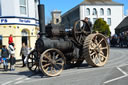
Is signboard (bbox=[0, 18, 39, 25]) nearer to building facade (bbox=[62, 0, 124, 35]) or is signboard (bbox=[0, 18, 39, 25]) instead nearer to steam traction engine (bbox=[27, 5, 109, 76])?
steam traction engine (bbox=[27, 5, 109, 76])

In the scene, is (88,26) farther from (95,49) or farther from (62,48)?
(62,48)

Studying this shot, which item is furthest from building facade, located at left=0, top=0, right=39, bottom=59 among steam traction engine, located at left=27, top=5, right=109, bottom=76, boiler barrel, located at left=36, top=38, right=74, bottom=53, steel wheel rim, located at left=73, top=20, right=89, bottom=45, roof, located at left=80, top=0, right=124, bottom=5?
roof, located at left=80, top=0, right=124, bottom=5

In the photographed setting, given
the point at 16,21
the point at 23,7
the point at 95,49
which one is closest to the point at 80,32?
the point at 95,49

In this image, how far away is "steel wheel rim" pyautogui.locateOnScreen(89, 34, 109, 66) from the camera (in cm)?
1003

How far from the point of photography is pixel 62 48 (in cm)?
922

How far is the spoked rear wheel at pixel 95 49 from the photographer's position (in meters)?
9.51

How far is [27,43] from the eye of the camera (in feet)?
51.4

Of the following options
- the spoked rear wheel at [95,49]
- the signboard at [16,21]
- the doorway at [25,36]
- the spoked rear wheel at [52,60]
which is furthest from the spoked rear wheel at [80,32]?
the doorway at [25,36]

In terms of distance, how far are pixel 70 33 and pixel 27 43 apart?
20.8 ft

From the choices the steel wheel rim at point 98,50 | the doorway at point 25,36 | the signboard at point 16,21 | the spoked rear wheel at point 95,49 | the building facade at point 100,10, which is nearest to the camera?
the spoked rear wheel at point 95,49

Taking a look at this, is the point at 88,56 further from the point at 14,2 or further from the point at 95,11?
the point at 95,11

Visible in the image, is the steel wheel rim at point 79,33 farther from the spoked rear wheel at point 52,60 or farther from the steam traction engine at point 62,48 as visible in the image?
the spoked rear wheel at point 52,60

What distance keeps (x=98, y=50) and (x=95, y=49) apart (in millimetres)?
238

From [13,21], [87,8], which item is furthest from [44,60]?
[87,8]
